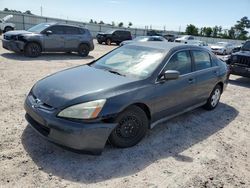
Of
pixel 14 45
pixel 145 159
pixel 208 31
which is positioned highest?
pixel 208 31

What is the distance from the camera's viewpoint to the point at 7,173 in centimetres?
336

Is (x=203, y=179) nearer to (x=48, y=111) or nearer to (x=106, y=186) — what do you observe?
(x=106, y=186)

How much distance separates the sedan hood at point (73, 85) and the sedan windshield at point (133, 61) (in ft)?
0.83

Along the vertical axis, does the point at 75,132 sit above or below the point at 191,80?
below

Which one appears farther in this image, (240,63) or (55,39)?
(55,39)

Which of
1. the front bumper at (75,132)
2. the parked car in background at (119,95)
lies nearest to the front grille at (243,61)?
the parked car in background at (119,95)

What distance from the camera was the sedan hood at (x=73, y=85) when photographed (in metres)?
3.77

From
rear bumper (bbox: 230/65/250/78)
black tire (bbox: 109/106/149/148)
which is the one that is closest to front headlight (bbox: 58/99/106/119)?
black tire (bbox: 109/106/149/148)

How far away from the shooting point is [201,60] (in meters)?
5.80

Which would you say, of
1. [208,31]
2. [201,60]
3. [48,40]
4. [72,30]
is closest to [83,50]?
[72,30]

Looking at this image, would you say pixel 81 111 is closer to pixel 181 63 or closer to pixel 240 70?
pixel 181 63

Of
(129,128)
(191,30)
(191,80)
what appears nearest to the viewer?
(129,128)

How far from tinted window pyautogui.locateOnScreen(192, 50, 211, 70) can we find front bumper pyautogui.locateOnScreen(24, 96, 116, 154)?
2.70 m

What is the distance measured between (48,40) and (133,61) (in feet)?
30.2
